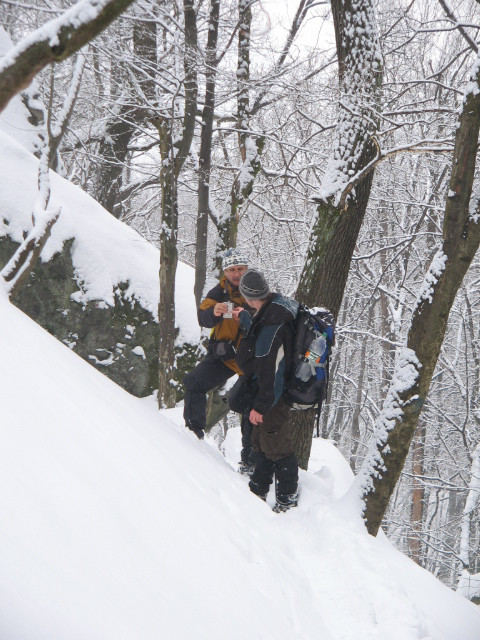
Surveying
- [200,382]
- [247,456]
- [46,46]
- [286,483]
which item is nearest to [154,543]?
[46,46]

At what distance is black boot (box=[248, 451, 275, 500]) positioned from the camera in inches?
153

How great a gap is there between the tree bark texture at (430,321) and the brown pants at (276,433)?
685 millimetres

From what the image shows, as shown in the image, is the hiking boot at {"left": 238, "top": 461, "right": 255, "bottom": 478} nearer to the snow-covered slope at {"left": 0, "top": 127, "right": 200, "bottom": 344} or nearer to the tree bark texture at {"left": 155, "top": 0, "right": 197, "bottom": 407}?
the tree bark texture at {"left": 155, "top": 0, "right": 197, "bottom": 407}

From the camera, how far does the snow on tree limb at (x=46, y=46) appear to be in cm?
174

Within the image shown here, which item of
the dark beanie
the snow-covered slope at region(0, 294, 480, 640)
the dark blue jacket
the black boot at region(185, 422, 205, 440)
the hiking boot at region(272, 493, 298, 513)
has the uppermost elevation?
the dark beanie

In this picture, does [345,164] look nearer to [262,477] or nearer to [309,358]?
[309,358]

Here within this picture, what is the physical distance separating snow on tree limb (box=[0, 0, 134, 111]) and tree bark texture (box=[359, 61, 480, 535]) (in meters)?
2.59

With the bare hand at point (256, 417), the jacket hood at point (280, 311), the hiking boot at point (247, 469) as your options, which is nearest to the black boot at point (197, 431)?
the hiking boot at point (247, 469)

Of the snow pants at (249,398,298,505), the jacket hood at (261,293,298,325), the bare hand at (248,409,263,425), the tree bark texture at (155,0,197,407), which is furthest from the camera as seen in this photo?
the tree bark texture at (155,0,197,407)

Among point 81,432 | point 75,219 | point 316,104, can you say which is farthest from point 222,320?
point 75,219

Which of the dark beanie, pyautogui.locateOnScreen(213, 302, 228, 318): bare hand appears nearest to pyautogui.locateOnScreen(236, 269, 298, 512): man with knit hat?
the dark beanie

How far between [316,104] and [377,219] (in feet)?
23.9

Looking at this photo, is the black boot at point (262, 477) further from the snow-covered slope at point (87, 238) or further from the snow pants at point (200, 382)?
the snow-covered slope at point (87, 238)

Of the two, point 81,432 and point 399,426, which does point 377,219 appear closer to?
point 399,426
